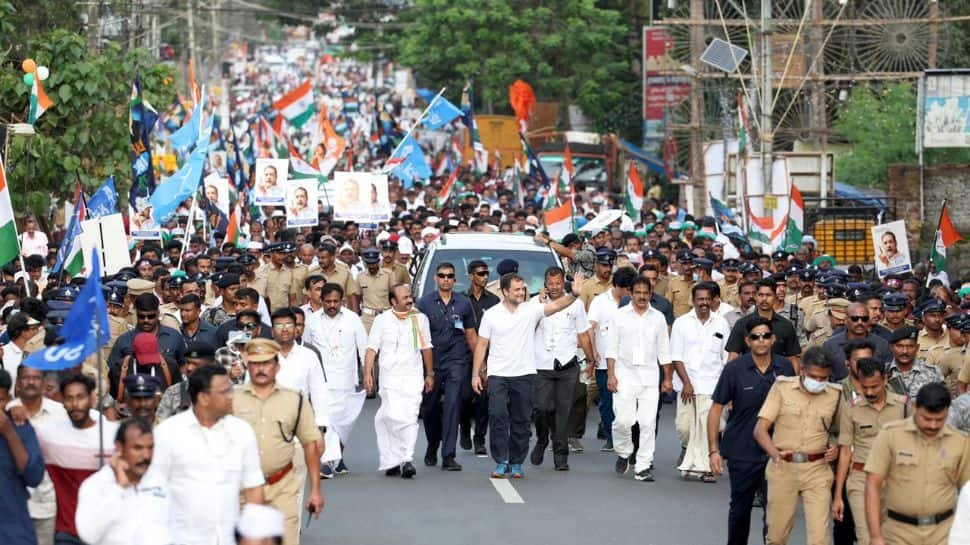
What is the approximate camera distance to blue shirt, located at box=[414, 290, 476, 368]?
1549cm

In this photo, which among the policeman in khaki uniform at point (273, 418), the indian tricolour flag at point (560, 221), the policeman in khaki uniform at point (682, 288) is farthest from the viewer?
the indian tricolour flag at point (560, 221)

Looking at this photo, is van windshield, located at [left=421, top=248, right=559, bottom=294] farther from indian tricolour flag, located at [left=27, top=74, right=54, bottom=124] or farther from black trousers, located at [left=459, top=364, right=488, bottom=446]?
indian tricolour flag, located at [left=27, top=74, right=54, bottom=124]

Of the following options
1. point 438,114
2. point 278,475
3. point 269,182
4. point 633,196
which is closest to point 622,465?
point 278,475

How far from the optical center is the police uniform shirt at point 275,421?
31.8 ft

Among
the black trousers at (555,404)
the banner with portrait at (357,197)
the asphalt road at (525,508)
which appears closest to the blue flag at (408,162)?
the banner with portrait at (357,197)

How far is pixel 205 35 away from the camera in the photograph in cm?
8156

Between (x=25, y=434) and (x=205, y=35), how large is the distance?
7443 cm

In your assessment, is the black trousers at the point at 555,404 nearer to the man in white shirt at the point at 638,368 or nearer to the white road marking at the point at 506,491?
the man in white shirt at the point at 638,368

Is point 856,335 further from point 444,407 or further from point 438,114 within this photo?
point 438,114

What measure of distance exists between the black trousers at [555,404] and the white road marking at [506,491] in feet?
2.53

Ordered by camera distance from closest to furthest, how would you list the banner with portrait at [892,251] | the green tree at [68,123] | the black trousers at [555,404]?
the black trousers at [555,404] < the banner with portrait at [892,251] < the green tree at [68,123]

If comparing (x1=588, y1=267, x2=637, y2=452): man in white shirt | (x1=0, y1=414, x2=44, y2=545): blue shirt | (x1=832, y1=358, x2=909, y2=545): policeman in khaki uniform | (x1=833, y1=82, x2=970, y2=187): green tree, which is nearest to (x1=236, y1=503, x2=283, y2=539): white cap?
(x1=0, y1=414, x2=44, y2=545): blue shirt

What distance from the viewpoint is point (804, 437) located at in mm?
10500

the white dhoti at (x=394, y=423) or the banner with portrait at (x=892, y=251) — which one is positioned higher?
the banner with portrait at (x=892, y=251)
